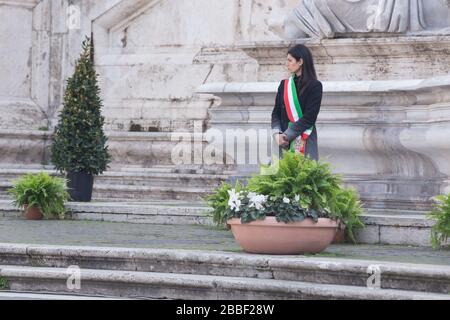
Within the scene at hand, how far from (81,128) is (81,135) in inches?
3.2

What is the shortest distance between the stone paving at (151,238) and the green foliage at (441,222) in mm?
101

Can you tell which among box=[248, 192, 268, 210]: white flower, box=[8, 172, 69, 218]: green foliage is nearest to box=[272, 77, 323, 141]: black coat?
box=[248, 192, 268, 210]: white flower

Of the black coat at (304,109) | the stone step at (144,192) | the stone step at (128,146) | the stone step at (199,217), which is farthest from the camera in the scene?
the stone step at (128,146)

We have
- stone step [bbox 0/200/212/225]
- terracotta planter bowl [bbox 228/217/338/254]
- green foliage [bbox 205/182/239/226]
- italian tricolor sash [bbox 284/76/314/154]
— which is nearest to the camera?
terracotta planter bowl [bbox 228/217/338/254]

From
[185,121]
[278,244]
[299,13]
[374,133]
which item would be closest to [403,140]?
[374,133]

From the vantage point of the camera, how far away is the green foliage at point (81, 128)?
14.3 metres

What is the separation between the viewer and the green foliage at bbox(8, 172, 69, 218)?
13.2 m

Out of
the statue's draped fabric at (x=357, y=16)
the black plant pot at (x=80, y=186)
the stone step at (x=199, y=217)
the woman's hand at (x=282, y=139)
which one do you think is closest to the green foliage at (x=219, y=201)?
the woman's hand at (x=282, y=139)

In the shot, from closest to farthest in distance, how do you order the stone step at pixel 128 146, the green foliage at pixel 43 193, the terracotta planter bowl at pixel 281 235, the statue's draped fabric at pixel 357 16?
the terracotta planter bowl at pixel 281 235
the green foliage at pixel 43 193
the statue's draped fabric at pixel 357 16
the stone step at pixel 128 146

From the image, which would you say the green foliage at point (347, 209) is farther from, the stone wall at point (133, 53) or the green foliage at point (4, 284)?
the stone wall at point (133, 53)

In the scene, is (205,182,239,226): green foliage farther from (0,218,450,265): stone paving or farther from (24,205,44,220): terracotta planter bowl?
(24,205,44,220): terracotta planter bowl

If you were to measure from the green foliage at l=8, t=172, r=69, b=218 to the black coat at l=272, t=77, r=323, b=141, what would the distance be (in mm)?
2702

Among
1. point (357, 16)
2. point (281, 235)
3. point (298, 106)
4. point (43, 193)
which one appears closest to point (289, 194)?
point (281, 235)
